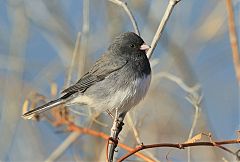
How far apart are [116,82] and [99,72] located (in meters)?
0.20

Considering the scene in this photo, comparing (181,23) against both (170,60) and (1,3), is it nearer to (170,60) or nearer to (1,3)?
(170,60)

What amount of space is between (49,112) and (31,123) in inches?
25.6

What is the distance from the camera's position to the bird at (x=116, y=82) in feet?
8.96

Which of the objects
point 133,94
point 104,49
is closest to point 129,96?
point 133,94

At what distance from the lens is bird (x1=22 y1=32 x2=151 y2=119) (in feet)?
8.96

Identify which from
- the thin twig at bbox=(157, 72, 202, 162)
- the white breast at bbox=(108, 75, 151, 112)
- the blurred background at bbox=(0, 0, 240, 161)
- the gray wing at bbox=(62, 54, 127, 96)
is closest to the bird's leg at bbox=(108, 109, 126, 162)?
the white breast at bbox=(108, 75, 151, 112)

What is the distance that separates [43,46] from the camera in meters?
4.50

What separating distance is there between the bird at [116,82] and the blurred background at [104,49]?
219 mm

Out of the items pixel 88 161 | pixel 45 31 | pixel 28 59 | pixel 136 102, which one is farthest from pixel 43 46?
pixel 136 102

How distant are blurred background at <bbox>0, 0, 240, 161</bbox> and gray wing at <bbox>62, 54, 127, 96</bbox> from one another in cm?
23

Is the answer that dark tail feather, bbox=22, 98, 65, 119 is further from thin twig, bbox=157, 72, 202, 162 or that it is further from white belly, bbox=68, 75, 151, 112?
thin twig, bbox=157, 72, 202, 162

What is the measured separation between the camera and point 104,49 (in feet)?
12.1

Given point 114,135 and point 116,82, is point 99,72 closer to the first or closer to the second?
point 116,82

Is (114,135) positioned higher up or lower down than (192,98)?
lower down
